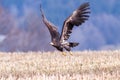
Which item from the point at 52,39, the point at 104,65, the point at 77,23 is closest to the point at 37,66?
the point at 104,65

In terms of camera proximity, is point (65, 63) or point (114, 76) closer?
point (114, 76)

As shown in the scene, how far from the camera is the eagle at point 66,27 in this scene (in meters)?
15.7

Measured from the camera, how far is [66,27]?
643 inches

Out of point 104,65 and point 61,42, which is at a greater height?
point 61,42

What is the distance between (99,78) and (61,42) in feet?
22.3

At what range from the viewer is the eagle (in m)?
15.7

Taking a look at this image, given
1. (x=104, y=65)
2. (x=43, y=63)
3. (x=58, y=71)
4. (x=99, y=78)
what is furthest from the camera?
(x=43, y=63)

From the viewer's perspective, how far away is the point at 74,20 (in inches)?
651

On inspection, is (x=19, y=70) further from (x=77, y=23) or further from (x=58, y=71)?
(x=77, y=23)

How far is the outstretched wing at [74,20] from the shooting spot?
16281 millimetres

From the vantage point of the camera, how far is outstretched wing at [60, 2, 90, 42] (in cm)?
1628

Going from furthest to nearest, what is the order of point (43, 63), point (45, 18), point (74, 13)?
point (74, 13)
point (45, 18)
point (43, 63)

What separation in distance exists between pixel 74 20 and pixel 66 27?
0.40 meters

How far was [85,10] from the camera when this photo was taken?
1683 centimetres
